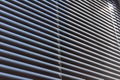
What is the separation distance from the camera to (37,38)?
137 centimetres

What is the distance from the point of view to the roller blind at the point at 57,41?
1.21m

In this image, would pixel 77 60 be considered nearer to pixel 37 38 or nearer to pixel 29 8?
pixel 37 38

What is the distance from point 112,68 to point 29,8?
2.59 feet

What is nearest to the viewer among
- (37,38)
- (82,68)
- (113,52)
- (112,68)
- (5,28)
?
(5,28)

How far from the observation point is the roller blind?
1211mm

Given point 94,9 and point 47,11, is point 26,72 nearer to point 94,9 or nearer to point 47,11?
point 47,11

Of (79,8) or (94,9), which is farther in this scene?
(94,9)

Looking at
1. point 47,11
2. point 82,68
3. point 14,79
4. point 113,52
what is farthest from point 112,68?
point 14,79

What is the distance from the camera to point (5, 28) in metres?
1.24

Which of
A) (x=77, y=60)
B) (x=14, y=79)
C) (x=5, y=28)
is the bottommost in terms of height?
(x=14, y=79)

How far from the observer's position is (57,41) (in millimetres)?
1498

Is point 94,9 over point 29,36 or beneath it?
over

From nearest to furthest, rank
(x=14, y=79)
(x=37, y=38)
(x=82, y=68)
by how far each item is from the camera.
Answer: (x=14, y=79) → (x=37, y=38) → (x=82, y=68)

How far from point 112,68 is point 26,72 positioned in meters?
0.83
